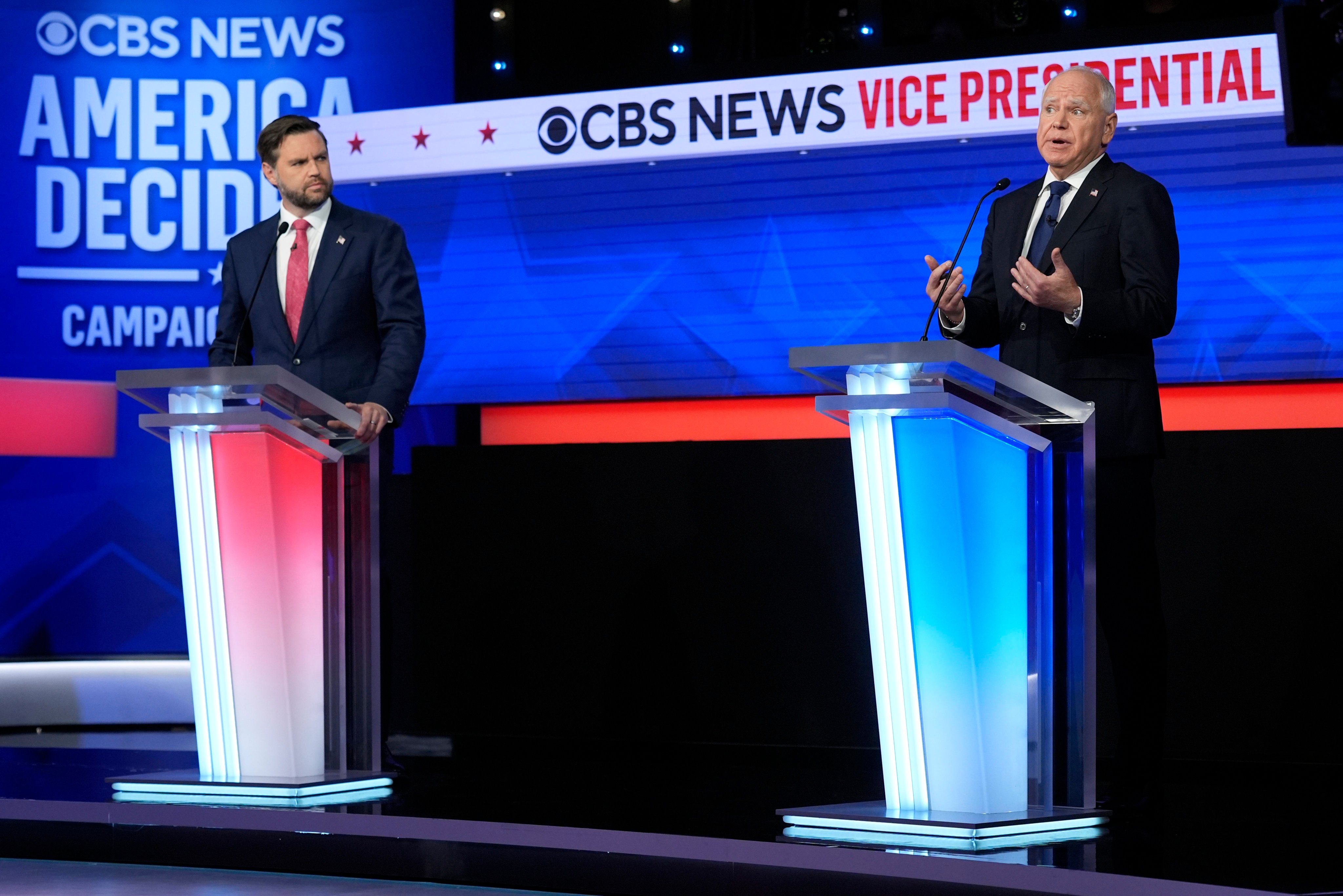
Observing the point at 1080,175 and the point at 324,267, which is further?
the point at 324,267

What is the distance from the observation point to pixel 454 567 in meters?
4.21

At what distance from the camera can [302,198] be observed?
132 inches

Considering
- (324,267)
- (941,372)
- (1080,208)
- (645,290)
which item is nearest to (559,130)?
(645,290)

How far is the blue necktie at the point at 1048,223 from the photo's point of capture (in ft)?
9.40

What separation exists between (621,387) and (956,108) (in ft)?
4.09

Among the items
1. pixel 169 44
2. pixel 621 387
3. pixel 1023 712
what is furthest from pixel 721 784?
pixel 169 44

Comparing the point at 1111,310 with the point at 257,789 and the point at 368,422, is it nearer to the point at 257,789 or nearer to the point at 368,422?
the point at 368,422

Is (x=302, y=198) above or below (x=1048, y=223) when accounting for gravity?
above

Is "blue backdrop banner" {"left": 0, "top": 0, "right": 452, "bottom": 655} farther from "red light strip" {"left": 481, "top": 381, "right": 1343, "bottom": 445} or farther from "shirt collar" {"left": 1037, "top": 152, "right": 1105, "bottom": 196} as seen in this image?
"shirt collar" {"left": 1037, "top": 152, "right": 1105, "bottom": 196}

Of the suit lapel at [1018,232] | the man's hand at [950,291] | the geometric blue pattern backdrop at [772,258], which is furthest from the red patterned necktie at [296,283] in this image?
the geometric blue pattern backdrop at [772,258]

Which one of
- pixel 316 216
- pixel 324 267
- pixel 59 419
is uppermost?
pixel 316 216

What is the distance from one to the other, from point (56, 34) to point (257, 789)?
113 inches

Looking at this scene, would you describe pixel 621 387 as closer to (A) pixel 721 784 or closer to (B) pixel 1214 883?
(A) pixel 721 784

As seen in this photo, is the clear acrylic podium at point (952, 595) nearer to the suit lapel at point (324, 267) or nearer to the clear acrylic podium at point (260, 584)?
the clear acrylic podium at point (260, 584)
